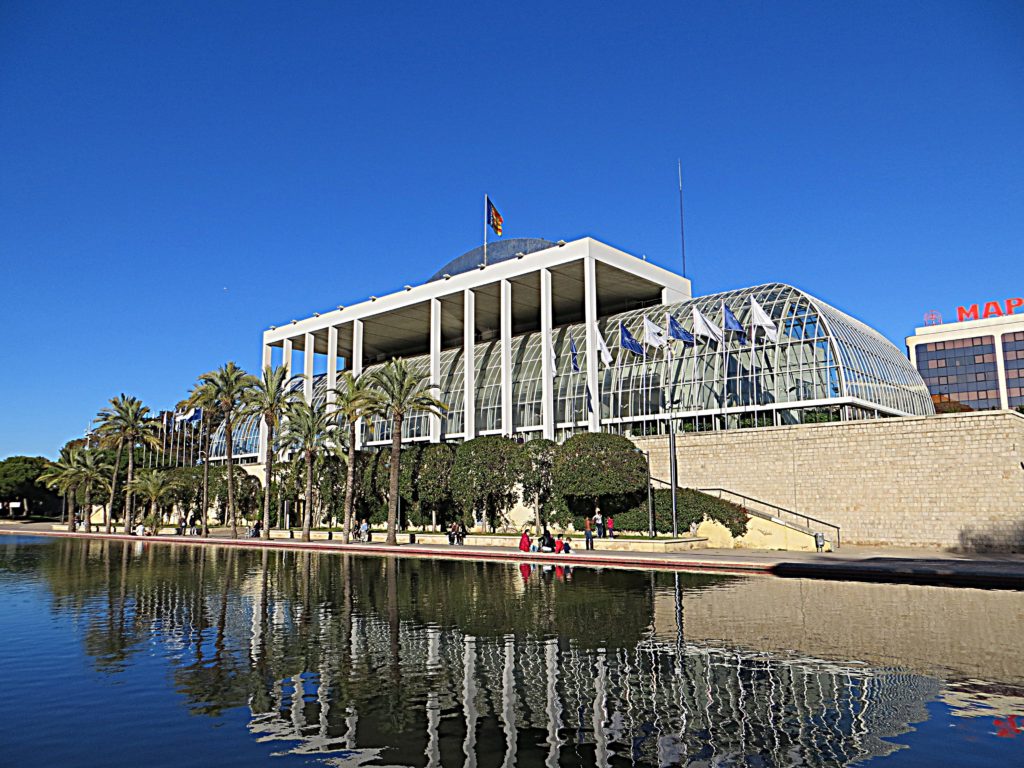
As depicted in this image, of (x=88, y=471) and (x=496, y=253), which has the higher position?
(x=496, y=253)

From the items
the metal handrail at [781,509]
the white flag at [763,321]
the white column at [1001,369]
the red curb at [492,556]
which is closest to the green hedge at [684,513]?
the metal handrail at [781,509]

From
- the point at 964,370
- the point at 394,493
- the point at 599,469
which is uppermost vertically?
the point at 964,370

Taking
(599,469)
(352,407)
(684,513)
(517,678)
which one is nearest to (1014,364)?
(684,513)

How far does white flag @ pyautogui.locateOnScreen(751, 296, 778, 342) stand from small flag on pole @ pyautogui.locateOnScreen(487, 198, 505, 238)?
21.2 metres

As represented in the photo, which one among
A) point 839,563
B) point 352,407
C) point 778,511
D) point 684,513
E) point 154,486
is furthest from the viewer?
point 154,486

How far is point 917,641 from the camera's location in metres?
14.1

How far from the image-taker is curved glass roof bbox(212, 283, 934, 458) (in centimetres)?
4478

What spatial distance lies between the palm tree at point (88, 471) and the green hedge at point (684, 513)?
56568mm

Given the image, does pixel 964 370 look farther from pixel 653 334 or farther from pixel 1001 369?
pixel 653 334

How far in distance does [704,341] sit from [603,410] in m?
8.81

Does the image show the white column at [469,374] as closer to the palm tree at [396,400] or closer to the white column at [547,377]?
the white column at [547,377]

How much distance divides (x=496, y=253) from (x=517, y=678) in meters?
60.7

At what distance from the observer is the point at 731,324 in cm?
4709

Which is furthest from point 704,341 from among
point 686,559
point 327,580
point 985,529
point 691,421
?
point 327,580
